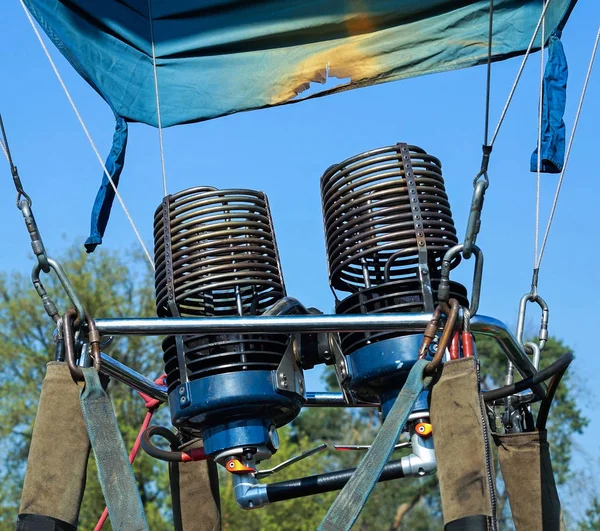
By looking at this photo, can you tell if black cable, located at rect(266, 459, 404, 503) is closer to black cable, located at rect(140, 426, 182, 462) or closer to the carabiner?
black cable, located at rect(140, 426, 182, 462)

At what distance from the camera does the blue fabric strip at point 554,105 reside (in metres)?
3.83

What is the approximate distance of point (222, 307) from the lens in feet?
10.1

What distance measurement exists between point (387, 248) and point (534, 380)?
510 millimetres

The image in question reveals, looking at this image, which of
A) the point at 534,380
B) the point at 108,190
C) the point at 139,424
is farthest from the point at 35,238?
the point at 139,424

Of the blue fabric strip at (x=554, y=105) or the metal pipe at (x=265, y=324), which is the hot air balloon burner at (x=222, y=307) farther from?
the blue fabric strip at (x=554, y=105)

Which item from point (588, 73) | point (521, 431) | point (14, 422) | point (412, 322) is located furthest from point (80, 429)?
point (14, 422)

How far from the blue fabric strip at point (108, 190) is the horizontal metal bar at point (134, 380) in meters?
0.56

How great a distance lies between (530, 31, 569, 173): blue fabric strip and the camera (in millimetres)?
3834

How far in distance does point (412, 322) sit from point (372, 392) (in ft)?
1.32

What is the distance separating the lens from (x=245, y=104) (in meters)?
4.50

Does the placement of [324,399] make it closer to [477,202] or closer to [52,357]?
[477,202]

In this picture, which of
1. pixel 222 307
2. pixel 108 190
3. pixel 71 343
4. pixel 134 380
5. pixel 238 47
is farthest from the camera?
pixel 238 47

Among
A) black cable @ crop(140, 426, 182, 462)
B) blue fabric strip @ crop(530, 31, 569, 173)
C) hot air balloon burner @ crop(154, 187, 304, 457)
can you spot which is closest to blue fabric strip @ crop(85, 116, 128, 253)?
black cable @ crop(140, 426, 182, 462)

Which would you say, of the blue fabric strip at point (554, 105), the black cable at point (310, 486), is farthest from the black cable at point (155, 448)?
the blue fabric strip at point (554, 105)
